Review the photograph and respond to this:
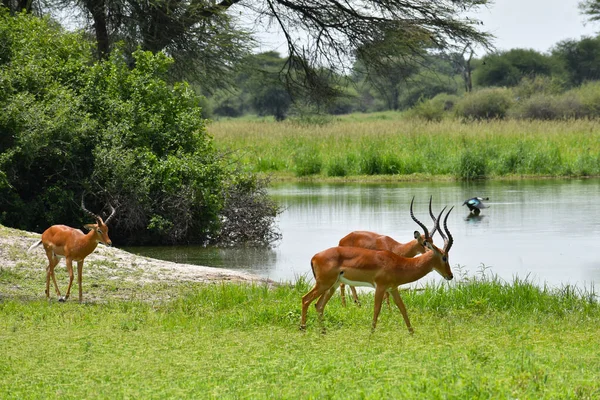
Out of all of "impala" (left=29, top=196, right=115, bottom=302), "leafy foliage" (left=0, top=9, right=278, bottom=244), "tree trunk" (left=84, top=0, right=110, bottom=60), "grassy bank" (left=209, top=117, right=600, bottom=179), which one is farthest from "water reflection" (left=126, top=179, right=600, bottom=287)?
"tree trunk" (left=84, top=0, right=110, bottom=60)

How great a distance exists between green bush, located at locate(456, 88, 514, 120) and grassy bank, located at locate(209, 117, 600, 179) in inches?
645

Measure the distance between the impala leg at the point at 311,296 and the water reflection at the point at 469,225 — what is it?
5.20 m

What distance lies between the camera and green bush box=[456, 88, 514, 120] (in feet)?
183

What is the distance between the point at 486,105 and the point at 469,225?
36.5m

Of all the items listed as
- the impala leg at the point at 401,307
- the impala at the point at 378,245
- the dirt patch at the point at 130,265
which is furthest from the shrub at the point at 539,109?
the impala leg at the point at 401,307

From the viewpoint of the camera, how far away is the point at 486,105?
184 feet

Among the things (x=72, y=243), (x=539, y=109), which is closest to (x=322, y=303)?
(x=72, y=243)

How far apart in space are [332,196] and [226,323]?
18.0 metres

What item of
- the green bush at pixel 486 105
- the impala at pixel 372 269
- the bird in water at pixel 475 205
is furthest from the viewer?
the green bush at pixel 486 105

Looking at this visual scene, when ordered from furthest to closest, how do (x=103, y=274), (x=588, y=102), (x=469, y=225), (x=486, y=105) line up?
(x=486, y=105), (x=588, y=102), (x=469, y=225), (x=103, y=274)

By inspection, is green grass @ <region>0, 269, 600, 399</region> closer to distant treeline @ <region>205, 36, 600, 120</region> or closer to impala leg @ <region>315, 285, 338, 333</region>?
impala leg @ <region>315, 285, 338, 333</region>

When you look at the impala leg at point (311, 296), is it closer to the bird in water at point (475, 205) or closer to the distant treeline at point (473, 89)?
the bird in water at point (475, 205)

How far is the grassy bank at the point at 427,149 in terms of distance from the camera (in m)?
32.0

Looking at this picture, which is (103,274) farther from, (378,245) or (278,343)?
(278,343)
